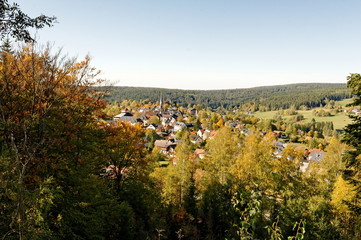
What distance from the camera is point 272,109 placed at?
569ft

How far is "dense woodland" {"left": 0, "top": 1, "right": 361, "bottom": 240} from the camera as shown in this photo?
21.5 feet

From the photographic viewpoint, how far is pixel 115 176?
16094mm

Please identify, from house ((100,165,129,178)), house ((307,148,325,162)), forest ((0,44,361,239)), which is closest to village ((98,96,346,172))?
house ((307,148,325,162))

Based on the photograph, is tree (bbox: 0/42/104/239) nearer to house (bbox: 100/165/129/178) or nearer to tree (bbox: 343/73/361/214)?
house (bbox: 100/165/129/178)

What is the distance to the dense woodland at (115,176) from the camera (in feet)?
21.5

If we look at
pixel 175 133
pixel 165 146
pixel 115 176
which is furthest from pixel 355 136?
pixel 175 133

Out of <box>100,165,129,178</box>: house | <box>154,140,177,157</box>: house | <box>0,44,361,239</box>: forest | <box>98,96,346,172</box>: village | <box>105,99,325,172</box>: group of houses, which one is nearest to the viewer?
<box>0,44,361,239</box>: forest

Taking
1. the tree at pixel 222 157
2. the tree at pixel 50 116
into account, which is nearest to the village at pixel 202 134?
the tree at pixel 222 157

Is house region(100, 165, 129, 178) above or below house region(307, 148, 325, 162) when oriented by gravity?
above

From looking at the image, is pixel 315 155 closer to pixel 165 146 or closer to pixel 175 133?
pixel 165 146

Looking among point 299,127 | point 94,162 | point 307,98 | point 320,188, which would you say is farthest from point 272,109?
point 94,162

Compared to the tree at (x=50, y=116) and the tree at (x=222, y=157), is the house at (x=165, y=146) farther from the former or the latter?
the tree at (x=50, y=116)

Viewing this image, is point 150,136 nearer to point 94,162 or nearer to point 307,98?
point 94,162

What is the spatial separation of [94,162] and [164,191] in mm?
8181
